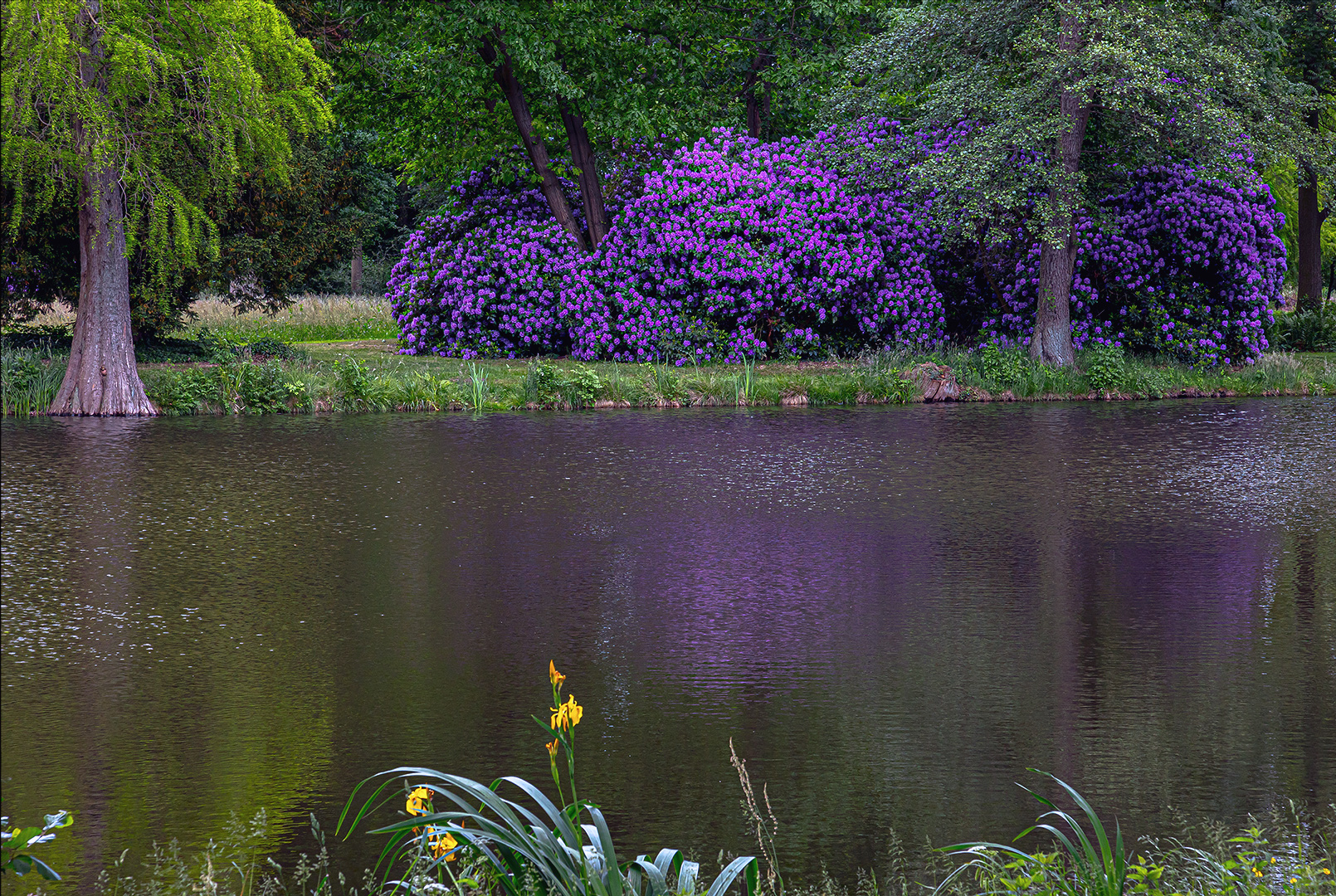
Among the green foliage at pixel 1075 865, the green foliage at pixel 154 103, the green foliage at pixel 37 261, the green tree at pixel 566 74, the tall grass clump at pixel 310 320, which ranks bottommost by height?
the green foliage at pixel 1075 865

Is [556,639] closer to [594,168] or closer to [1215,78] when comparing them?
[1215,78]

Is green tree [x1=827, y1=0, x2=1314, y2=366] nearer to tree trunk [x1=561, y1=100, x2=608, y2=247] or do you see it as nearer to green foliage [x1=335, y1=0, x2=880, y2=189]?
green foliage [x1=335, y1=0, x2=880, y2=189]

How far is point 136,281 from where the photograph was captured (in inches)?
791

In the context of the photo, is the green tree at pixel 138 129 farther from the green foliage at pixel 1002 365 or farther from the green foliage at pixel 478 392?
the green foliage at pixel 1002 365

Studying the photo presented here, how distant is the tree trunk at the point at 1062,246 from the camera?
19797mm

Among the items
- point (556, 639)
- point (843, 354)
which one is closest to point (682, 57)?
point (843, 354)

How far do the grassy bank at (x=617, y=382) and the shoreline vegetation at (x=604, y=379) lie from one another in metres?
0.02

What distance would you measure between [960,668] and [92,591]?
4870mm

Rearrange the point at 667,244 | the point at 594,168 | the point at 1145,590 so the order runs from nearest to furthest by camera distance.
Result: the point at 1145,590 → the point at 667,244 → the point at 594,168

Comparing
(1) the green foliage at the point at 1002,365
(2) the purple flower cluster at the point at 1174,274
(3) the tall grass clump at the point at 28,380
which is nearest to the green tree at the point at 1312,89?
(2) the purple flower cluster at the point at 1174,274

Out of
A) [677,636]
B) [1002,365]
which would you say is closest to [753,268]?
[1002,365]

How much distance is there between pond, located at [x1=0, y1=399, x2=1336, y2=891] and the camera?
15.8ft

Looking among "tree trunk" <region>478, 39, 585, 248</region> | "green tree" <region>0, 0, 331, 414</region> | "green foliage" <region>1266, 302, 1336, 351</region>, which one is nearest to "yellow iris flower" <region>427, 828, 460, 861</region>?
"green tree" <region>0, 0, 331, 414</region>

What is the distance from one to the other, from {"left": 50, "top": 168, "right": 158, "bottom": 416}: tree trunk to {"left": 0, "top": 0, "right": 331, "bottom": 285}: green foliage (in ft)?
1.36
